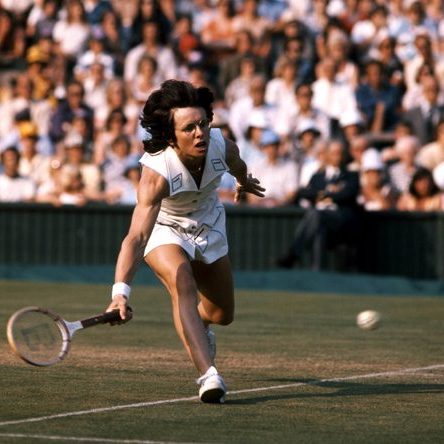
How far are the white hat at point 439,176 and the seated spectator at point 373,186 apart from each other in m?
0.64

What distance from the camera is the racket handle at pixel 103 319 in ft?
25.2

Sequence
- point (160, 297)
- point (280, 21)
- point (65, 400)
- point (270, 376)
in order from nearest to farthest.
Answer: point (65, 400)
point (270, 376)
point (160, 297)
point (280, 21)

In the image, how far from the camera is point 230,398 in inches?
335

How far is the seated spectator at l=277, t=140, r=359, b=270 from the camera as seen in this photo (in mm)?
18688

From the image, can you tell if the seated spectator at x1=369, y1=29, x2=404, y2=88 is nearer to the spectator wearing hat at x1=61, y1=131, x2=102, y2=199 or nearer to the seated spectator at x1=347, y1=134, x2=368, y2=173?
the seated spectator at x1=347, y1=134, x2=368, y2=173

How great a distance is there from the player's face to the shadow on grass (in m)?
1.53

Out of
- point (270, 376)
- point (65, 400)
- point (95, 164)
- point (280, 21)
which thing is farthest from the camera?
point (280, 21)

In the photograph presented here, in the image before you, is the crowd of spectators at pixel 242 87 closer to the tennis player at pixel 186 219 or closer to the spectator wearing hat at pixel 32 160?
the spectator wearing hat at pixel 32 160

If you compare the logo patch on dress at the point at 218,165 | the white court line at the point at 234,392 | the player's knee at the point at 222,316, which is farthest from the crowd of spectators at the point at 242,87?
the logo patch on dress at the point at 218,165

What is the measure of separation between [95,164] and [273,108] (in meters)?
2.80

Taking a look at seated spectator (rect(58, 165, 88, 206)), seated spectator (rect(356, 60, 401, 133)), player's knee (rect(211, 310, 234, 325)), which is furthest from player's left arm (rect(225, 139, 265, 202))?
seated spectator (rect(356, 60, 401, 133))

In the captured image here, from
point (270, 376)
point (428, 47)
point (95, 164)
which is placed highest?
point (428, 47)

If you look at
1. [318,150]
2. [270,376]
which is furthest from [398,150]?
[270,376]

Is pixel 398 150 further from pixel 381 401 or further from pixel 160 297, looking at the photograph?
pixel 381 401
